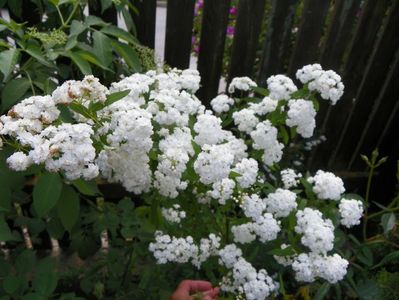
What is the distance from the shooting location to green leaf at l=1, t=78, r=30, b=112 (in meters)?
1.18

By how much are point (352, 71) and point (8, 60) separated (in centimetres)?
196

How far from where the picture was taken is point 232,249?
4.13ft

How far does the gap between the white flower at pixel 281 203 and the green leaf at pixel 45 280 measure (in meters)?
0.72

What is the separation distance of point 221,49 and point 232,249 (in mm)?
1227

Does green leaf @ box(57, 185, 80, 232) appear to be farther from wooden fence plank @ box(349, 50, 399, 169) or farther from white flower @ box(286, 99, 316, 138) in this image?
wooden fence plank @ box(349, 50, 399, 169)

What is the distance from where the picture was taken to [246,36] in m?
2.13

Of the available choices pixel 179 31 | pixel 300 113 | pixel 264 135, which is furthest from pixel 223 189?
pixel 179 31

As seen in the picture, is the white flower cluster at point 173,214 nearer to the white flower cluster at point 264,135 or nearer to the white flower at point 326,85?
the white flower cluster at point 264,135

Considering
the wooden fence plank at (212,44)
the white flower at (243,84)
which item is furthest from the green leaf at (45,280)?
the wooden fence plank at (212,44)

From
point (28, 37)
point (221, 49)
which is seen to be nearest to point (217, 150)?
point (28, 37)

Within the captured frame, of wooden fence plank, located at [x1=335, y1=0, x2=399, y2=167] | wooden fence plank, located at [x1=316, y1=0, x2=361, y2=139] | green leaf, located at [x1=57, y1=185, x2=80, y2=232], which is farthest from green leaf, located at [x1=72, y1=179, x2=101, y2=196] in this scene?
wooden fence plank, located at [x1=335, y1=0, x2=399, y2=167]

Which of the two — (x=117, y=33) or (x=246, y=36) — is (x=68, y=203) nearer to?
(x=117, y=33)

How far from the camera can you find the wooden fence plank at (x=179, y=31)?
1963 millimetres

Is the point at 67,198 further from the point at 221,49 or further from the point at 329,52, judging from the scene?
the point at 329,52
